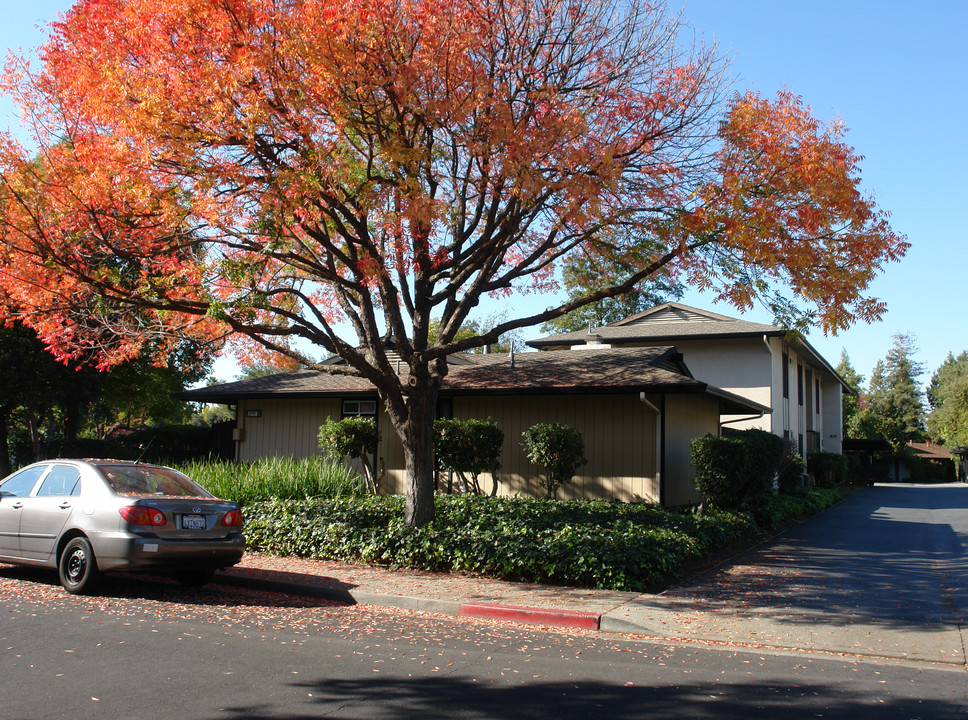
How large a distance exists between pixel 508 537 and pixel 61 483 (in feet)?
18.6

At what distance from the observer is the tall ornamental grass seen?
1385 cm

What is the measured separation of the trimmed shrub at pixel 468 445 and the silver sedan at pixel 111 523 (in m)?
6.75

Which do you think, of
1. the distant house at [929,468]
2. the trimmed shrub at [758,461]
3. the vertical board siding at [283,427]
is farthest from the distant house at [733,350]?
the distant house at [929,468]

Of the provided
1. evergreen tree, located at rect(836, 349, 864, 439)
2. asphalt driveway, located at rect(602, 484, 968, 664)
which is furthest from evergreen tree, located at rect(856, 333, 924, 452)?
asphalt driveway, located at rect(602, 484, 968, 664)

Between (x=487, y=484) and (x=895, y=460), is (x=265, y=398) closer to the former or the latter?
(x=487, y=484)

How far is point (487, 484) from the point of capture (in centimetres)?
1752

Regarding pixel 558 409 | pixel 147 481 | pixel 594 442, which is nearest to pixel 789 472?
pixel 594 442

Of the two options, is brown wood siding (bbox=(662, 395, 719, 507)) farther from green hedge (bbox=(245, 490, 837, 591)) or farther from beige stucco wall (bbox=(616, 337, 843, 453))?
beige stucco wall (bbox=(616, 337, 843, 453))

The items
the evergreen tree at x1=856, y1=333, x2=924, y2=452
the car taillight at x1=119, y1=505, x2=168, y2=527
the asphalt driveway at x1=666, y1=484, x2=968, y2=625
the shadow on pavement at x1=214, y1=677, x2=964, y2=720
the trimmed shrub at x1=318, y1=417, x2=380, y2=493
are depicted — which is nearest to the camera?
the shadow on pavement at x1=214, y1=677, x2=964, y2=720

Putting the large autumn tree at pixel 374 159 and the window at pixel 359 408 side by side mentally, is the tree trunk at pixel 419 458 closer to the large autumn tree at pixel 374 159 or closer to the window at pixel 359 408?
the large autumn tree at pixel 374 159

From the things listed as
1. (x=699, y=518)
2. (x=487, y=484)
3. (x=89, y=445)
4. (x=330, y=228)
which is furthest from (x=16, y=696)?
(x=89, y=445)

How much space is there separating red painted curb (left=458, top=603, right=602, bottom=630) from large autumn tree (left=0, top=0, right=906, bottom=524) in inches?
121

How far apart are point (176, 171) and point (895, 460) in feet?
192

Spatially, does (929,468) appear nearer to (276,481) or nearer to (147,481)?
(276,481)
